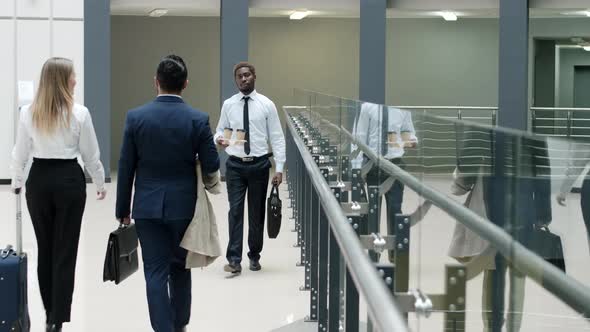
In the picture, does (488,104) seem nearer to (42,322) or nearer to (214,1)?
(214,1)

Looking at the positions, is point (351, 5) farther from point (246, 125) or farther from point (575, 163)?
point (575, 163)

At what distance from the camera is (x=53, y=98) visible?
553 centimetres

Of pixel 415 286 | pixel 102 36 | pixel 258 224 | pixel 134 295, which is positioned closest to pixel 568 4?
pixel 102 36

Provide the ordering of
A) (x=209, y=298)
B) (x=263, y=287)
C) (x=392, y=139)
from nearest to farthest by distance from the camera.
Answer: (x=392, y=139) → (x=209, y=298) → (x=263, y=287)

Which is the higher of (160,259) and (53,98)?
(53,98)

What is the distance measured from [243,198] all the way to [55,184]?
2.49m

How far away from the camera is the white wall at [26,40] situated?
15.6 metres

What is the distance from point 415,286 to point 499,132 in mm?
850

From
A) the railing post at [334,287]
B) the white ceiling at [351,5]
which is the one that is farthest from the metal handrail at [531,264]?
the white ceiling at [351,5]

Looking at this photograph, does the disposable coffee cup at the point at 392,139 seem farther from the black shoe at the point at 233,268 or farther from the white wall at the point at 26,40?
the white wall at the point at 26,40

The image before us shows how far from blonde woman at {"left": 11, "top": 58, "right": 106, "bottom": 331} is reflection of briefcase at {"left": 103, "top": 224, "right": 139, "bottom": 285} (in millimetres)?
388

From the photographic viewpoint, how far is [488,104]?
22.7m

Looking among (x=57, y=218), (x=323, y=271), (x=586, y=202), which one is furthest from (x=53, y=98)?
(x=586, y=202)

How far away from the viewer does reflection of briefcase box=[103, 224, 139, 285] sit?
16.8 feet
